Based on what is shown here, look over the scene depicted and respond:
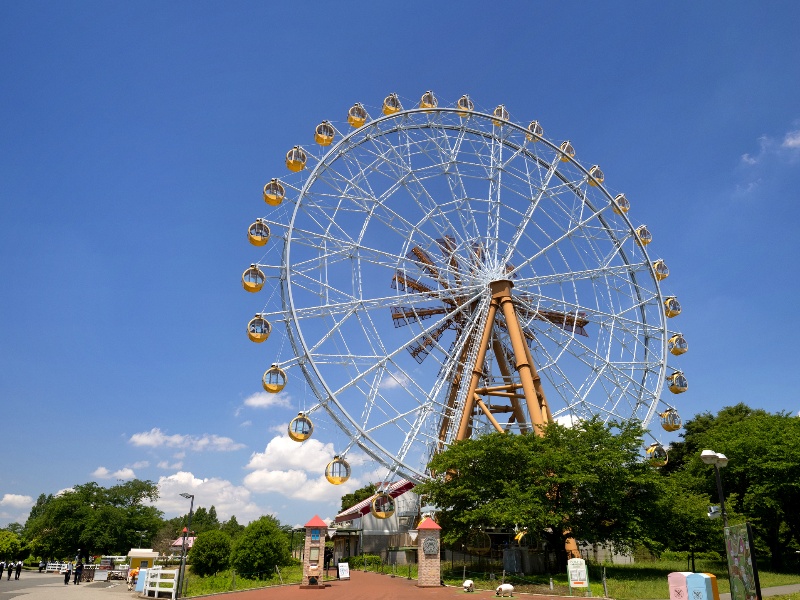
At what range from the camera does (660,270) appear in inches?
1362

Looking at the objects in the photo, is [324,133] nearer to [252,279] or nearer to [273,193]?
[273,193]

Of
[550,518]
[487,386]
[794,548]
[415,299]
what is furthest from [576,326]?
[794,548]

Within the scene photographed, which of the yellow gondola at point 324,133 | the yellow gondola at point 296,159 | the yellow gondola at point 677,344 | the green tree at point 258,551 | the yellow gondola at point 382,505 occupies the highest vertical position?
the yellow gondola at point 324,133

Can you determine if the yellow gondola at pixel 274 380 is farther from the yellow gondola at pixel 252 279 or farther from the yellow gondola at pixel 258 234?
the yellow gondola at pixel 258 234

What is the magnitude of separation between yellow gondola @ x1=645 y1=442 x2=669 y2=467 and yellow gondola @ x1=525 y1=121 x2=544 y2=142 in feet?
57.5

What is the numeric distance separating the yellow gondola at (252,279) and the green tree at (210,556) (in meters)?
15.1

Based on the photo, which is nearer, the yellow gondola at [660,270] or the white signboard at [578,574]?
the white signboard at [578,574]

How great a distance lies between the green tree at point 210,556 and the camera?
3109 cm

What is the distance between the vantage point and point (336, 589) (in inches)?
844

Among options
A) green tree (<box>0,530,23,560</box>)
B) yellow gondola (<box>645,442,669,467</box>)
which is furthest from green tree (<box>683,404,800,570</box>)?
green tree (<box>0,530,23,560</box>)

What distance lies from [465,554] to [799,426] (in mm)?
20777

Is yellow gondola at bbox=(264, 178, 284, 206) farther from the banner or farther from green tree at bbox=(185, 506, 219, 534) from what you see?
green tree at bbox=(185, 506, 219, 534)

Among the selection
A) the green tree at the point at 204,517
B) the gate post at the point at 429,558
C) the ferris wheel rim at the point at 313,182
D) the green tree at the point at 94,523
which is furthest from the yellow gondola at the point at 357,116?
the green tree at the point at 204,517

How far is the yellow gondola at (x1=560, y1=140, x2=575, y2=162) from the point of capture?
112 feet
